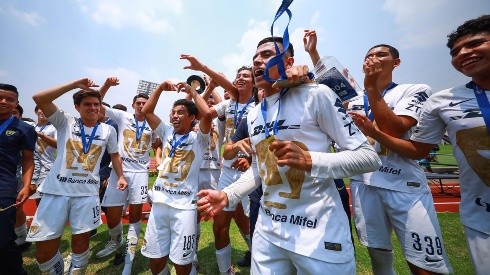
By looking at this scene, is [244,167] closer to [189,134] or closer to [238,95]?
[189,134]

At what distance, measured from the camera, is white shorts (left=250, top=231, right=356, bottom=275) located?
1.61 m

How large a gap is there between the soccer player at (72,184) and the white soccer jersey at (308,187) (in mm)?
3075

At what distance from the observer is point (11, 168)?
3.56 m

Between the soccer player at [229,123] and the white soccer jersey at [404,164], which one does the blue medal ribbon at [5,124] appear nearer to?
the soccer player at [229,123]

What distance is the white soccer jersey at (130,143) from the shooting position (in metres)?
5.42

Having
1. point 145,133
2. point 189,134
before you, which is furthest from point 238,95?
point 145,133

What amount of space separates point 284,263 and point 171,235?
7.05 feet

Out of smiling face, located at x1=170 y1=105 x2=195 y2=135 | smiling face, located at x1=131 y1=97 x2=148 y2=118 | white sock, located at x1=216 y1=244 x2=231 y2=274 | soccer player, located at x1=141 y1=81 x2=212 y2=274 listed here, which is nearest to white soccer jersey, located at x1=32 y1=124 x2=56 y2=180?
smiling face, located at x1=131 y1=97 x2=148 y2=118

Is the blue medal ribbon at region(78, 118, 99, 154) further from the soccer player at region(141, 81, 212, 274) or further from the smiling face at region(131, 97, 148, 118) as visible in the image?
the smiling face at region(131, 97, 148, 118)

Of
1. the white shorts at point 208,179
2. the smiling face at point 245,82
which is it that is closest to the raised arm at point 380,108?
the smiling face at point 245,82

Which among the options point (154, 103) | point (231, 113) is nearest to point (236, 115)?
point (231, 113)

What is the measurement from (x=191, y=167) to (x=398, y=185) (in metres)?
2.69

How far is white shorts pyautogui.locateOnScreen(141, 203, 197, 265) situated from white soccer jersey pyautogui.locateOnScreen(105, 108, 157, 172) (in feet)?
7.35

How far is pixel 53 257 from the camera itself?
11.5ft
